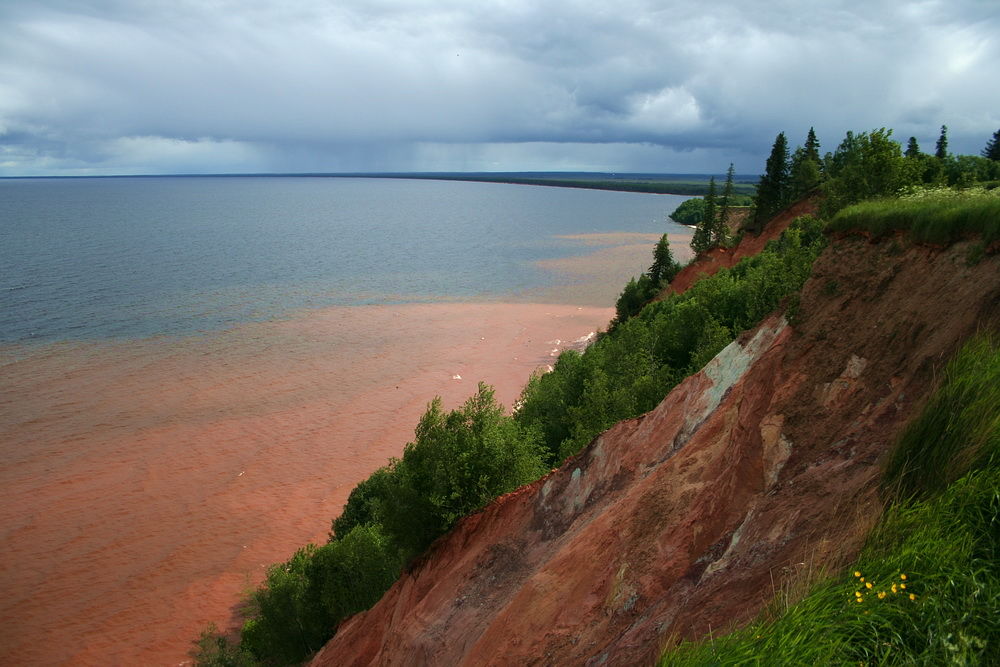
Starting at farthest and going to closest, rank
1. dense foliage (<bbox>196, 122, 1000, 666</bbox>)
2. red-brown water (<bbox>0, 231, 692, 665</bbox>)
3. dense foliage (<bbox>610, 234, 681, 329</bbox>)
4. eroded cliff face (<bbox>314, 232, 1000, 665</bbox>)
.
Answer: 1. dense foliage (<bbox>610, 234, 681, 329</bbox>)
2. red-brown water (<bbox>0, 231, 692, 665</bbox>)
3. eroded cliff face (<bbox>314, 232, 1000, 665</bbox>)
4. dense foliage (<bbox>196, 122, 1000, 666</bbox>)

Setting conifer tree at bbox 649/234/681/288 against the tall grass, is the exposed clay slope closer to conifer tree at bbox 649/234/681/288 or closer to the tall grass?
conifer tree at bbox 649/234/681/288

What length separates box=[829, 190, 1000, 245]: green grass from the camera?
877 centimetres

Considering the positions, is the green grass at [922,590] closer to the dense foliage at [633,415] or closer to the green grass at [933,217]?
the dense foliage at [633,415]

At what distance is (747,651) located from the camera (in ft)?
14.7

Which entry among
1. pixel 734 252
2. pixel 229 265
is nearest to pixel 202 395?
pixel 734 252

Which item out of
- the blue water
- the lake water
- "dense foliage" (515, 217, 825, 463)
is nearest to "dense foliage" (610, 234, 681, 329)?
the lake water

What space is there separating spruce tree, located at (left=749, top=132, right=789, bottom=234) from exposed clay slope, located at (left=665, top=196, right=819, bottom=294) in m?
6.17

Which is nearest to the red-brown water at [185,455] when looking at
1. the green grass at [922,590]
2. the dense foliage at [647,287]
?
the dense foliage at [647,287]

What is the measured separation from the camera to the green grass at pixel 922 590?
398cm

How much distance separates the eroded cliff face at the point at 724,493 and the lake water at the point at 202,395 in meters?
16.4

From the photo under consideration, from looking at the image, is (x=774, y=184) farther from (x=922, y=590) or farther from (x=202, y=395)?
(x=922, y=590)

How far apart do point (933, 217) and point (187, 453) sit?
37176 millimetres

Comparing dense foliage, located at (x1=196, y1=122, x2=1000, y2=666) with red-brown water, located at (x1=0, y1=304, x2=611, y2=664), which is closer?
dense foliage, located at (x1=196, y1=122, x2=1000, y2=666)

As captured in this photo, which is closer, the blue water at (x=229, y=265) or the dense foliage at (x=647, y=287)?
the dense foliage at (x=647, y=287)
